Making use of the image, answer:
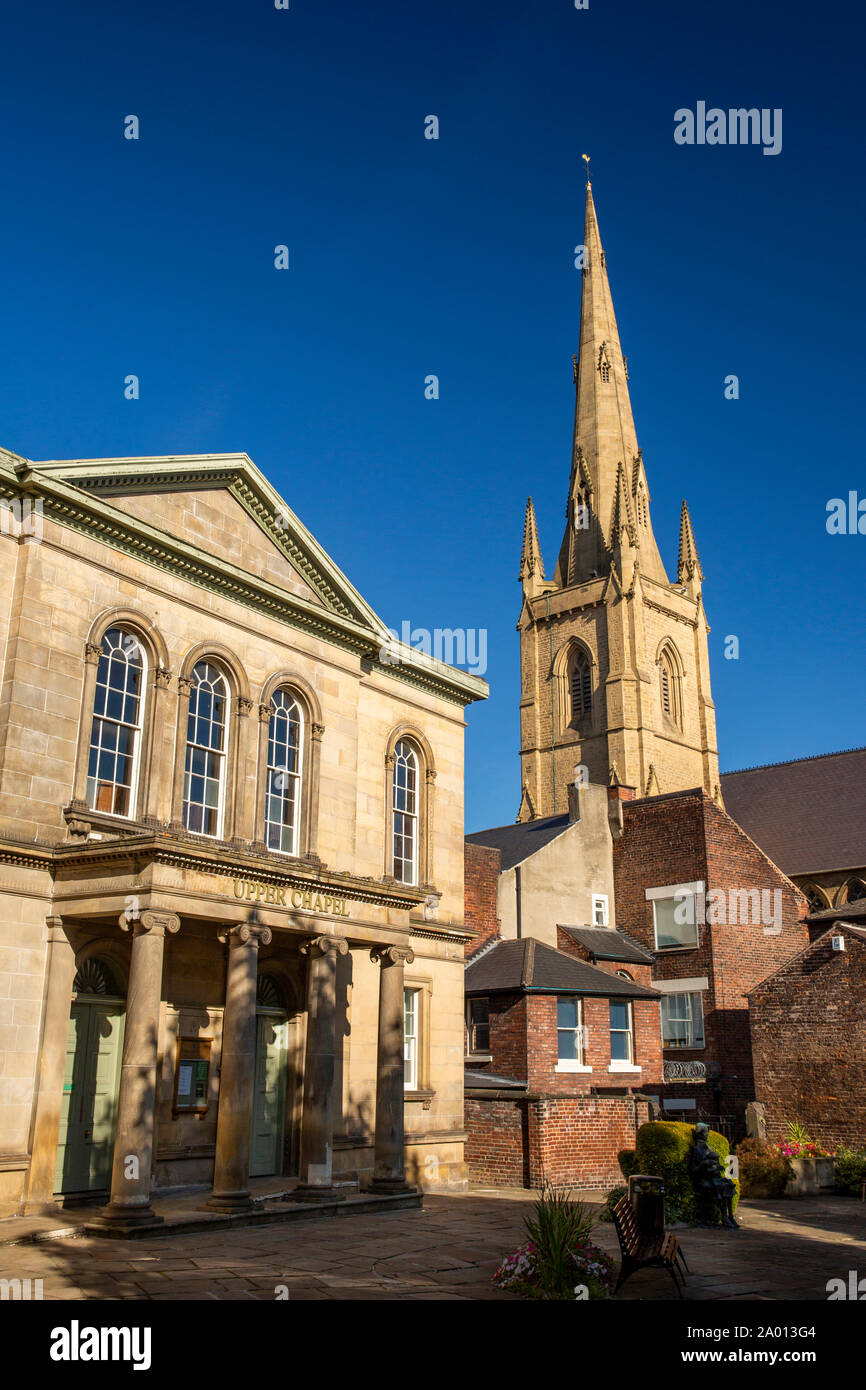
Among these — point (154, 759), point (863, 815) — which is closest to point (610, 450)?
point (863, 815)

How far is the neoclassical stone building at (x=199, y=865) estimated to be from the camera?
1611 cm

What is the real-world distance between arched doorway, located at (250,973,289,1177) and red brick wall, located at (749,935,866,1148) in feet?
44.8

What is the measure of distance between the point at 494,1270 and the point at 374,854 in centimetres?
1115

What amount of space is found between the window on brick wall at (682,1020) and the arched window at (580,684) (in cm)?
3665

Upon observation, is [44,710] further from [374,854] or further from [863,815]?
[863,815]

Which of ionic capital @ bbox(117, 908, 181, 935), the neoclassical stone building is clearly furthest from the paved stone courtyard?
ionic capital @ bbox(117, 908, 181, 935)

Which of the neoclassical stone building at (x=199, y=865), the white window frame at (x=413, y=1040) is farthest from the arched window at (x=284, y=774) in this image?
the white window frame at (x=413, y=1040)

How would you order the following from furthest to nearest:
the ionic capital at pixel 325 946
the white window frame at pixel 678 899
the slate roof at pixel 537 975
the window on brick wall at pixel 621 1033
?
1. the white window frame at pixel 678 899
2. the window on brick wall at pixel 621 1033
3. the slate roof at pixel 537 975
4. the ionic capital at pixel 325 946

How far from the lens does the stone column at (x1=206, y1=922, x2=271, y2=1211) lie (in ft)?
53.0

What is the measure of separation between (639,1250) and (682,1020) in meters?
23.0

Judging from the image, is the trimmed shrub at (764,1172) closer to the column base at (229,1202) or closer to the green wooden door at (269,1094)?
the green wooden door at (269,1094)
